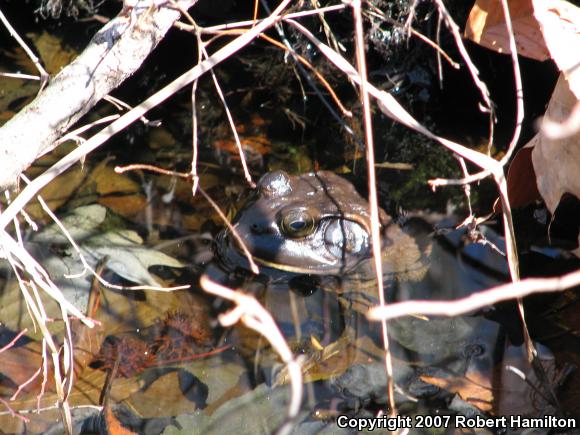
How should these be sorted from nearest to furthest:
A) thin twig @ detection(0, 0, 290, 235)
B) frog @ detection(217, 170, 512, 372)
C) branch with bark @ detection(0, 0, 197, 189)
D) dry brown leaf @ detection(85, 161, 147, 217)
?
thin twig @ detection(0, 0, 290, 235) → branch with bark @ detection(0, 0, 197, 189) → frog @ detection(217, 170, 512, 372) → dry brown leaf @ detection(85, 161, 147, 217)

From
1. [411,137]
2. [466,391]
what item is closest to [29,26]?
[411,137]

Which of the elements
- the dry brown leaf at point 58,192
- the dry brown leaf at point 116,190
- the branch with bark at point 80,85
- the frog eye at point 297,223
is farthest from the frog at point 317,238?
the branch with bark at point 80,85

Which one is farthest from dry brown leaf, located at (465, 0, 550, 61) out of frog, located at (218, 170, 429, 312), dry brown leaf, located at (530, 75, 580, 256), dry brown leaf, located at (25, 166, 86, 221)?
dry brown leaf, located at (25, 166, 86, 221)

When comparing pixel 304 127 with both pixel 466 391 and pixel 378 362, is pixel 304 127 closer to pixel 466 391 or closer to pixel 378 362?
pixel 378 362

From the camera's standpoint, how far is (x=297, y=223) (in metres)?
2.96

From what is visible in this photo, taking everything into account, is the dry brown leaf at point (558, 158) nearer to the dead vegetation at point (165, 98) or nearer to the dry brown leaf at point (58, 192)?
the dead vegetation at point (165, 98)

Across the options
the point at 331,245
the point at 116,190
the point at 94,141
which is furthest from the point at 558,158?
the point at 116,190

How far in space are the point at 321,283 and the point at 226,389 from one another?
784 mm

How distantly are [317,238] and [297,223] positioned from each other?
0.15m

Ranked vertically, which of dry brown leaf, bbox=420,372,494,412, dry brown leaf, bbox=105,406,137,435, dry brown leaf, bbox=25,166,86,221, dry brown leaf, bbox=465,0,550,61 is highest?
dry brown leaf, bbox=465,0,550,61

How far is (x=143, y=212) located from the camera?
3.23 m

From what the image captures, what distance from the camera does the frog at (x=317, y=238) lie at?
2.98 metres

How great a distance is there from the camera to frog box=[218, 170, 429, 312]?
298 cm

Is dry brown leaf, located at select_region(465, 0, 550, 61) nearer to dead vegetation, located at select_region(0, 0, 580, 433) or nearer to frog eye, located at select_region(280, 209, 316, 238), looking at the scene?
dead vegetation, located at select_region(0, 0, 580, 433)
